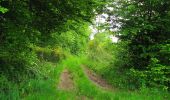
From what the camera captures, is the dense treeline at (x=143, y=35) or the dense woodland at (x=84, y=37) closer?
the dense woodland at (x=84, y=37)

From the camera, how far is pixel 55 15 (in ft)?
32.6

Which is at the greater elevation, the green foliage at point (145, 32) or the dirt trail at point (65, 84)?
the green foliage at point (145, 32)

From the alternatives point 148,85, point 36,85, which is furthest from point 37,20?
point 148,85

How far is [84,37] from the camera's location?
12.1 meters

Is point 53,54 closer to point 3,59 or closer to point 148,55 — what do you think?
point 148,55

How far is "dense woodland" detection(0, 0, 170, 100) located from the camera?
927cm

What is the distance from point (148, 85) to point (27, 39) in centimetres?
642

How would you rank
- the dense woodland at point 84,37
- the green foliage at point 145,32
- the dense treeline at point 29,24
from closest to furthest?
the dense treeline at point 29,24, the dense woodland at point 84,37, the green foliage at point 145,32

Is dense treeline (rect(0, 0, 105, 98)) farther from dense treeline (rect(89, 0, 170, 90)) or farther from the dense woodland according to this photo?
dense treeline (rect(89, 0, 170, 90))

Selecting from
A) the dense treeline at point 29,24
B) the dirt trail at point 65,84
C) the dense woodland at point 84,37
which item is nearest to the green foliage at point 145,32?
the dense woodland at point 84,37

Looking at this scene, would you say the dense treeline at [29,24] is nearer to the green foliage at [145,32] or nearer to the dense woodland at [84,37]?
the dense woodland at [84,37]

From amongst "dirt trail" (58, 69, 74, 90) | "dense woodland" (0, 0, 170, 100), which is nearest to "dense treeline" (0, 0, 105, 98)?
"dense woodland" (0, 0, 170, 100)

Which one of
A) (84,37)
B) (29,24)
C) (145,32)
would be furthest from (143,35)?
(29,24)

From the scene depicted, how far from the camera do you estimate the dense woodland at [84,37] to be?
9.27 metres
